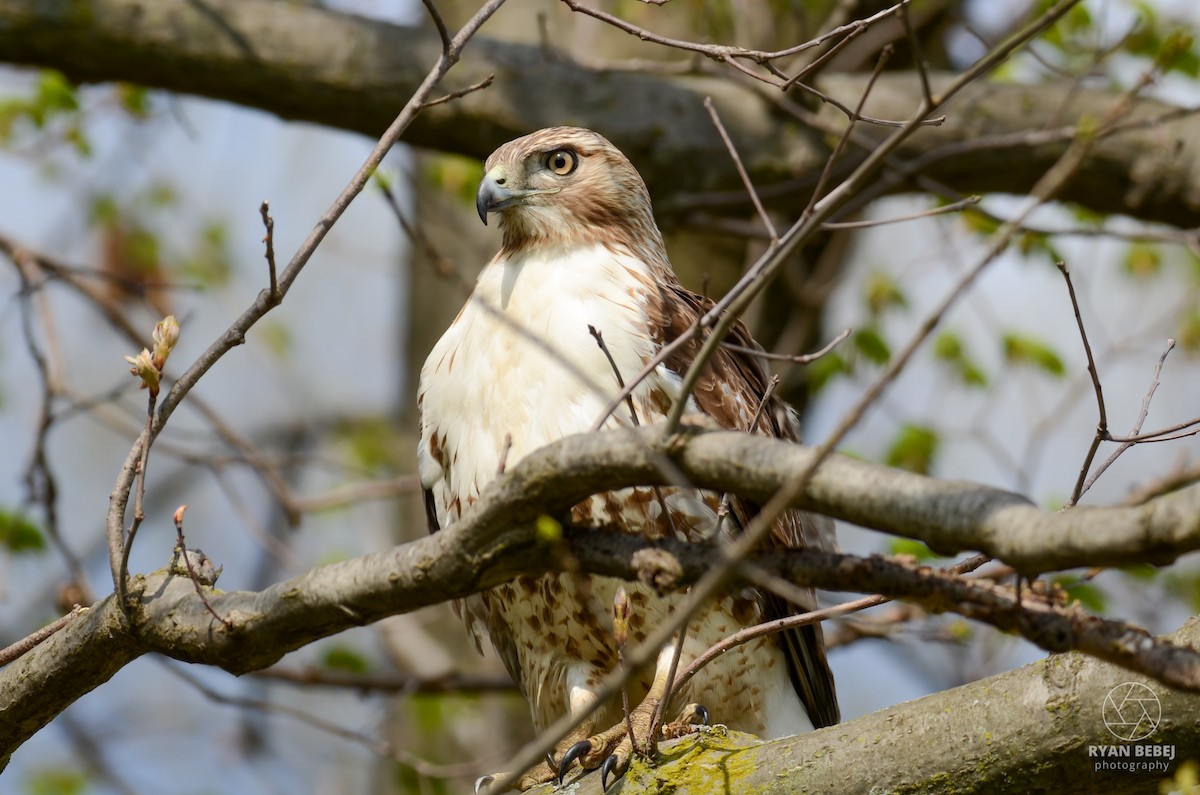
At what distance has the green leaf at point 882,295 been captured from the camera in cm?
730

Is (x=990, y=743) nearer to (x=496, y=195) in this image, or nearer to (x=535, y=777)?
(x=535, y=777)

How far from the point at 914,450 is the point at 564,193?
119 inches

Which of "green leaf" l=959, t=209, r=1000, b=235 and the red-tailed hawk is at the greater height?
"green leaf" l=959, t=209, r=1000, b=235

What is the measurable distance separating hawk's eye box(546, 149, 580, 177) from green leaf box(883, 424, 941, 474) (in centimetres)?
286

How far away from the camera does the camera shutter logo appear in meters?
2.46

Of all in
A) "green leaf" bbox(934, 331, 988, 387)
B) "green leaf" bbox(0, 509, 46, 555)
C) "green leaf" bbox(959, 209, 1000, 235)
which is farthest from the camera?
"green leaf" bbox(934, 331, 988, 387)

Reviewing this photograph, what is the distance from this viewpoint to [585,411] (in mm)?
3420

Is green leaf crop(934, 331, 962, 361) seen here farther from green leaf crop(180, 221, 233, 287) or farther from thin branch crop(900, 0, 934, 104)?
green leaf crop(180, 221, 233, 287)

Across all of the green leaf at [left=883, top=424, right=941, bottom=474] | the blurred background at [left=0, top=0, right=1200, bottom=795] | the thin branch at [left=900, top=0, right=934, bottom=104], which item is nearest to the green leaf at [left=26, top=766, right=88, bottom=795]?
the blurred background at [left=0, top=0, right=1200, bottom=795]

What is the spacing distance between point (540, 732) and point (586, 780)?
3.11ft

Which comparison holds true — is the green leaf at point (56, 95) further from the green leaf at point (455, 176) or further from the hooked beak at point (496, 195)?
the hooked beak at point (496, 195)

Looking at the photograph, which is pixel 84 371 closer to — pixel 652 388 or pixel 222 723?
pixel 222 723

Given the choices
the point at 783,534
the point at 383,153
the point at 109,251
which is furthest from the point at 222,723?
the point at 383,153

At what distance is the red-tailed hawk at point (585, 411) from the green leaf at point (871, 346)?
250 centimetres
